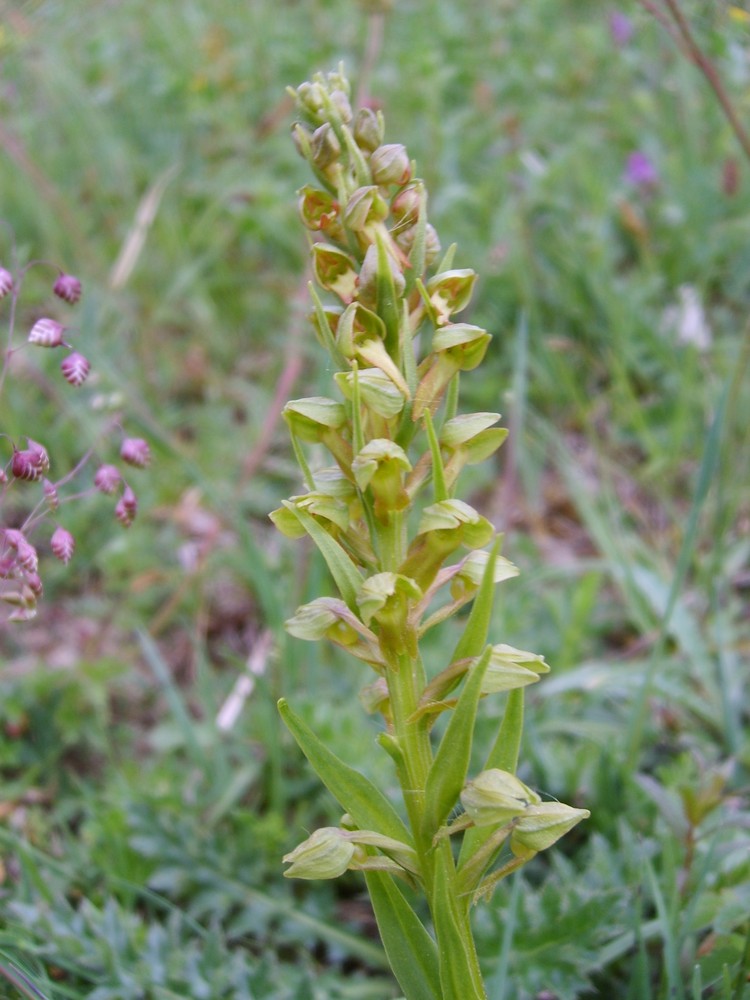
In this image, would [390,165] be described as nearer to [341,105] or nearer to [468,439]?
[341,105]

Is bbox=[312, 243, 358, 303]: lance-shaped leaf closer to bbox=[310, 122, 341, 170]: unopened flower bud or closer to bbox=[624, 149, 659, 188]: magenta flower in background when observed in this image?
bbox=[310, 122, 341, 170]: unopened flower bud

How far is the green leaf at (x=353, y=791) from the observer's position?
1.00m

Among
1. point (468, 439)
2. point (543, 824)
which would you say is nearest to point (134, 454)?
point (468, 439)

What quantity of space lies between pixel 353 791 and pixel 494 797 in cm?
16

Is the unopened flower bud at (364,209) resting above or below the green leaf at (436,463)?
above

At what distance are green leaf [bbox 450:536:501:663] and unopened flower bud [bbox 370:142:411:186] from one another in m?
0.43

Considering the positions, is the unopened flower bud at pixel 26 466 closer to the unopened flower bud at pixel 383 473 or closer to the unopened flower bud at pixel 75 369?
the unopened flower bud at pixel 75 369

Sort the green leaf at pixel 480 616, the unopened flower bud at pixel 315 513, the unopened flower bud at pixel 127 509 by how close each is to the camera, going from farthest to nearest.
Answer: the unopened flower bud at pixel 127 509
the unopened flower bud at pixel 315 513
the green leaf at pixel 480 616

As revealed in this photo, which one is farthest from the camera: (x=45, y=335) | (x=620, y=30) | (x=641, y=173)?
(x=620, y=30)

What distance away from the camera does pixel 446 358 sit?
1.09m

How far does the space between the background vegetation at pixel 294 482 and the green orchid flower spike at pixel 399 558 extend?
26 cm

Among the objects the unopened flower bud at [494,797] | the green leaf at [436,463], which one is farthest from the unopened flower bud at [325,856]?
the green leaf at [436,463]

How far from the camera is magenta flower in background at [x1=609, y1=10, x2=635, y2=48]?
4188 millimetres

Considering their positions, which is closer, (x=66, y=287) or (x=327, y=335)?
(x=327, y=335)
